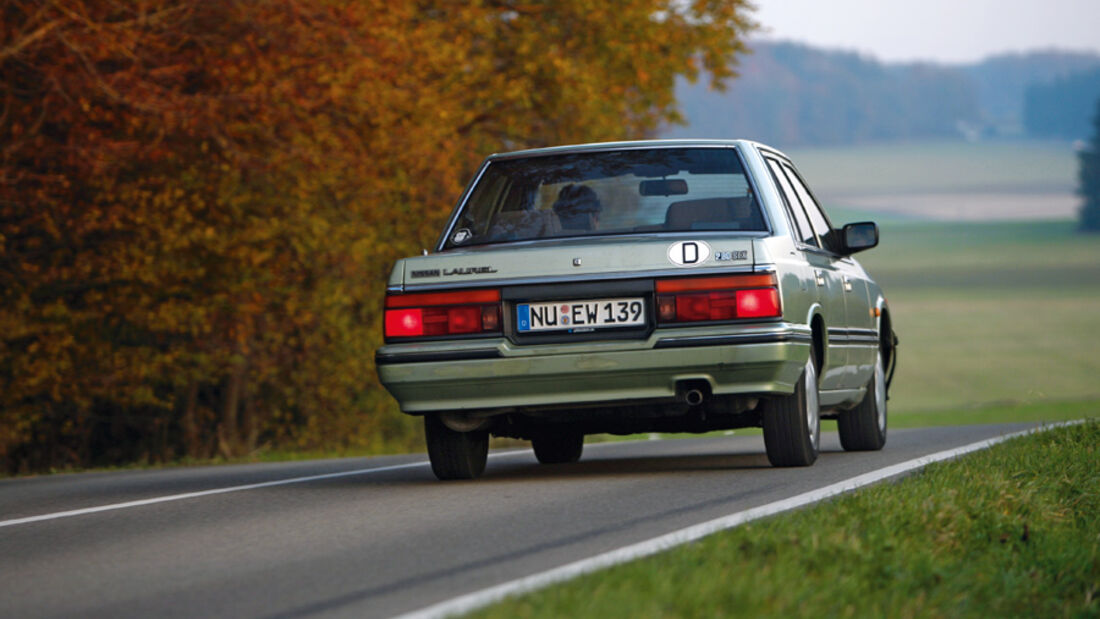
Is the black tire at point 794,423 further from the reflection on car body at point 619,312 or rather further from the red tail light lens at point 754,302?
the red tail light lens at point 754,302

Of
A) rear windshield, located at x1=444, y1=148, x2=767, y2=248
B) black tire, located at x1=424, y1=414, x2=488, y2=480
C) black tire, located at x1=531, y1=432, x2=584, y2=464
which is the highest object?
rear windshield, located at x1=444, y1=148, x2=767, y2=248

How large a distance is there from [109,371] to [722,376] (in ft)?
46.6

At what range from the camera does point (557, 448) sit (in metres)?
11.9

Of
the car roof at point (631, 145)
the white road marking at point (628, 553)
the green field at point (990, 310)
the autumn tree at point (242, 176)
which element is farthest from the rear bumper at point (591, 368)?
the green field at point (990, 310)

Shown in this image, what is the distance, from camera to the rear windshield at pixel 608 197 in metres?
9.45

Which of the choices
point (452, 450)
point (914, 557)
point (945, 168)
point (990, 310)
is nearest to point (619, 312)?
point (452, 450)

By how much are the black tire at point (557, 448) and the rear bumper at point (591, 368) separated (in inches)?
107

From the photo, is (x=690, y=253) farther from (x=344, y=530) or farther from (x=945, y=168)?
(x=945, y=168)

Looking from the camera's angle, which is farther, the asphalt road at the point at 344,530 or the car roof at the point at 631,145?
the car roof at the point at 631,145

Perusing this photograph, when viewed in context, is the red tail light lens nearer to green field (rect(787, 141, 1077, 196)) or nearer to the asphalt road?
the asphalt road

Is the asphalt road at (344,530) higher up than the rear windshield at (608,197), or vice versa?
the rear windshield at (608,197)

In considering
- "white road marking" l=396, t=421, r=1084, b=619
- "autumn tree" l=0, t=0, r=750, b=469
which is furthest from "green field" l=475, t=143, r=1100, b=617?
"autumn tree" l=0, t=0, r=750, b=469

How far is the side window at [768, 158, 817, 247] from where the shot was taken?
10148mm

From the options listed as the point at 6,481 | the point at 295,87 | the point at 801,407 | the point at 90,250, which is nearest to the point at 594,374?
the point at 801,407
